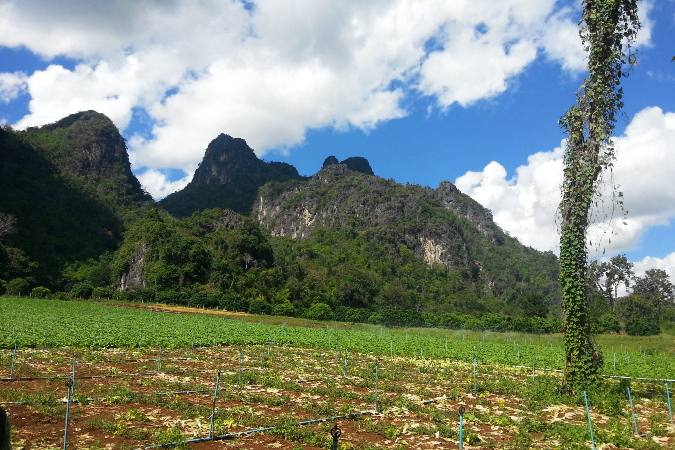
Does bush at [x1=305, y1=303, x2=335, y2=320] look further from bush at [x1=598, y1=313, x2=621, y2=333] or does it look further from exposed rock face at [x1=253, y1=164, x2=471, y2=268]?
exposed rock face at [x1=253, y1=164, x2=471, y2=268]

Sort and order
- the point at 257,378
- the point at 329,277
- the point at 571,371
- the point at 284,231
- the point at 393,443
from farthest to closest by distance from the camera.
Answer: the point at 284,231 < the point at 329,277 < the point at 257,378 < the point at 571,371 < the point at 393,443

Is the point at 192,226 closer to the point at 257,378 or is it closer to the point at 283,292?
the point at 283,292

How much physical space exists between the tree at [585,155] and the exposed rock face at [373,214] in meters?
136

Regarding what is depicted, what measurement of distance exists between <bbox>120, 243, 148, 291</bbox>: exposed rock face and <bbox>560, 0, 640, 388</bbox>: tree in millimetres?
99514

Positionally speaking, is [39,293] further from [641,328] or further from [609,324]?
[641,328]

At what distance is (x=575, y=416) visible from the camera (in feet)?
48.2

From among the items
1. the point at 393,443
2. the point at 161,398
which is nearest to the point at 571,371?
the point at 393,443

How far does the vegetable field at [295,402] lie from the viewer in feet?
37.1

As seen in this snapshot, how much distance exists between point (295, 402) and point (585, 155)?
14.3 metres

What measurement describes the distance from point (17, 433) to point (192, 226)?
11871 cm

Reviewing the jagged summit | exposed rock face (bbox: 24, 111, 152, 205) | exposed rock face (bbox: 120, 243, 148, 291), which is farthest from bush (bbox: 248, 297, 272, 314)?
the jagged summit

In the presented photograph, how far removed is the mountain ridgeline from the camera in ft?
300

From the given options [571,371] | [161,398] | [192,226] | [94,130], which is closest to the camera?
[161,398]

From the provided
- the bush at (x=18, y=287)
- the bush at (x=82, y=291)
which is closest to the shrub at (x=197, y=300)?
the bush at (x=82, y=291)
